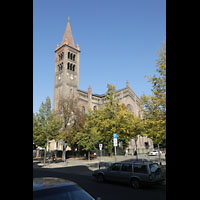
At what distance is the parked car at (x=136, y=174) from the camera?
10.1 meters

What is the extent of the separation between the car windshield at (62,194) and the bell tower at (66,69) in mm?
42579

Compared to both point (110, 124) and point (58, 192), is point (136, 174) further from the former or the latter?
point (110, 124)

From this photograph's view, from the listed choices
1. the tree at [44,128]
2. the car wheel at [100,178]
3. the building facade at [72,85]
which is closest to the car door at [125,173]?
the car wheel at [100,178]

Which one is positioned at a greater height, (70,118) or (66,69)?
(66,69)

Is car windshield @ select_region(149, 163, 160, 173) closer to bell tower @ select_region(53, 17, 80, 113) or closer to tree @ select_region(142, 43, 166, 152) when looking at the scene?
tree @ select_region(142, 43, 166, 152)

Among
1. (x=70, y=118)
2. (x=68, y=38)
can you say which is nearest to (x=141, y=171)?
(x=70, y=118)

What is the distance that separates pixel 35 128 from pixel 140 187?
2160cm

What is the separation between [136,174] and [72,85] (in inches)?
1611

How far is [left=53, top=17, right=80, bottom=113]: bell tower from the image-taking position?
157 feet

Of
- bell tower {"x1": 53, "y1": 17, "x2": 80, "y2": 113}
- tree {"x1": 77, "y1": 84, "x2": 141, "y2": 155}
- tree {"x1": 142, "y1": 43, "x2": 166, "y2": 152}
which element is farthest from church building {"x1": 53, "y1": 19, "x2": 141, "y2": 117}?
tree {"x1": 142, "y1": 43, "x2": 166, "y2": 152}

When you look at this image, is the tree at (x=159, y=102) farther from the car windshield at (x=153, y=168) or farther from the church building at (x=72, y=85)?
the church building at (x=72, y=85)

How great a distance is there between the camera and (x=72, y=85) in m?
49.2
